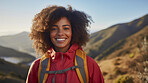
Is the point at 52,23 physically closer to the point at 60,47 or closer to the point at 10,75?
the point at 60,47

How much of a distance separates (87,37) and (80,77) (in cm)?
129

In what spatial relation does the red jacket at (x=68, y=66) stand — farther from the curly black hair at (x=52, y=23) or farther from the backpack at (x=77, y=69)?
the curly black hair at (x=52, y=23)

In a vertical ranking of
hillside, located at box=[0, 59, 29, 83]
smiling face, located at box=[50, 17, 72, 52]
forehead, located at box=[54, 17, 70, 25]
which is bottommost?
hillside, located at box=[0, 59, 29, 83]

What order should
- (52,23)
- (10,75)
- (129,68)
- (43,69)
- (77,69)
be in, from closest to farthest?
(77,69) < (43,69) < (52,23) < (129,68) < (10,75)

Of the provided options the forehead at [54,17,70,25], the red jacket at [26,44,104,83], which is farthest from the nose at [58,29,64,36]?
the red jacket at [26,44,104,83]

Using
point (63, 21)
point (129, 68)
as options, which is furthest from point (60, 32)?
point (129, 68)

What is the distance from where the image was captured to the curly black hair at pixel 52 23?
93.4 inches

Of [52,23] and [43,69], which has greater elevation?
[52,23]

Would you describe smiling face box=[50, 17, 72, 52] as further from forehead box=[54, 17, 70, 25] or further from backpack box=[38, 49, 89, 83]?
backpack box=[38, 49, 89, 83]

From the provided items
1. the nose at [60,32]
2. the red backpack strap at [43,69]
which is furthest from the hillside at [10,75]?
the nose at [60,32]

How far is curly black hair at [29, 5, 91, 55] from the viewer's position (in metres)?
2.37

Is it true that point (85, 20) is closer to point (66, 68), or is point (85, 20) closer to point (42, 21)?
point (42, 21)

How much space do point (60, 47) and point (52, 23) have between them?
56cm

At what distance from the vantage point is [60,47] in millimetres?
2395
